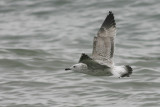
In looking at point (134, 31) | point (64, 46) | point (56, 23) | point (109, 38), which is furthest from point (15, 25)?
point (109, 38)

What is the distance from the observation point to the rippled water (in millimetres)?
9367

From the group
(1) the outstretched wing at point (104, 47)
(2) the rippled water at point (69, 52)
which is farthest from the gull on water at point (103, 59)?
(2) the rippled water at point (69, 52)

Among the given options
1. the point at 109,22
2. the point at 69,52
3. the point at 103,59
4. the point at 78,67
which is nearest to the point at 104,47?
the point at 103,59

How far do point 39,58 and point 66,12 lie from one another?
166 inches

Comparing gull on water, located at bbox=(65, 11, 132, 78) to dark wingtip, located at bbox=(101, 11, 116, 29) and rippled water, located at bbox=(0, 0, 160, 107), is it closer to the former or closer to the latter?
dark wingtip, located at bbox=(101, 11, 116, 29)

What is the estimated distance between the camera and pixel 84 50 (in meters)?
12.8

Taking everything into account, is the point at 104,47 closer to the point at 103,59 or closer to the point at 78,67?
the point at 103,59

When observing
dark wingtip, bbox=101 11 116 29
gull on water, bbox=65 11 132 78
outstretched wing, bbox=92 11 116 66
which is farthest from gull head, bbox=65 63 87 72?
dark wingtip, bbox=101 11 116 29

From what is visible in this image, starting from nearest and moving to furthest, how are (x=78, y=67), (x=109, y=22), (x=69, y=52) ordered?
(x=78, y=67) < (x=109, y=22) < (x=69, y=52)

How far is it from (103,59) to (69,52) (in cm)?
460

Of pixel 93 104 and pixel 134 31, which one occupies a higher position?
pixel 134 31

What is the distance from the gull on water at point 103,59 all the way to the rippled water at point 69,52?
1118 mm

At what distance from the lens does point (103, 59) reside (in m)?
8.12

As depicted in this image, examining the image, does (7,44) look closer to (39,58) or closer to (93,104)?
(39,58)
